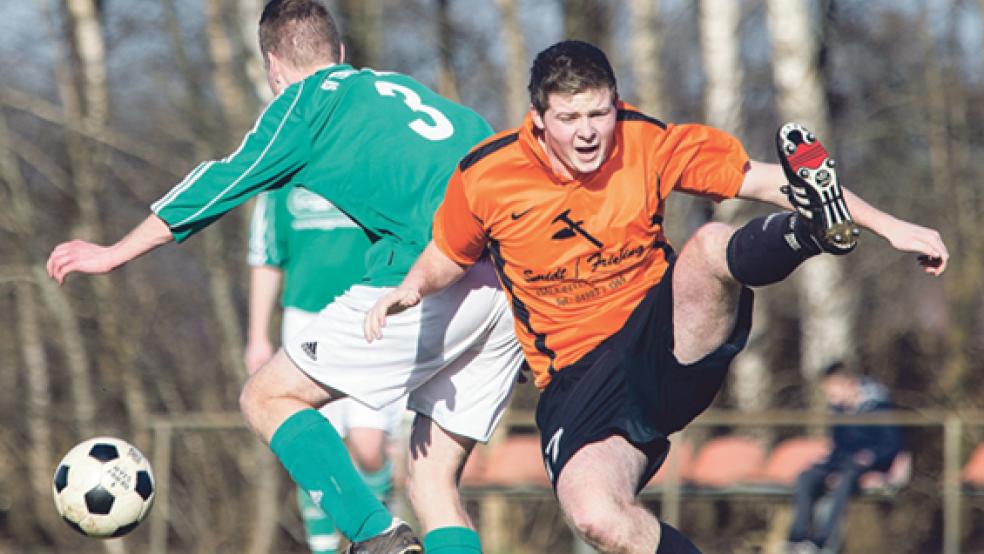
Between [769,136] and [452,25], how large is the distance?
148 inches

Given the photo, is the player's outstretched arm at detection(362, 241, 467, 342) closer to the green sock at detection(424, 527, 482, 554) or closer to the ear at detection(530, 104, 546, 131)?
the ear at detection(530, 104, 546, 131)

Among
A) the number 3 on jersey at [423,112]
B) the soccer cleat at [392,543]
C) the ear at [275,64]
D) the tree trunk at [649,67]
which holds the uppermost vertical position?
the tree trunk at [649,67]

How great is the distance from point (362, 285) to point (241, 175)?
53 cm

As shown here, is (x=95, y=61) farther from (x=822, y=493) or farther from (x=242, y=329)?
(x=822, y=493)

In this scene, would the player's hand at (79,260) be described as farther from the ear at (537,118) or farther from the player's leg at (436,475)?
the ear at (537,118)

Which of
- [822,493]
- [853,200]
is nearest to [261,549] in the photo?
[822,493]

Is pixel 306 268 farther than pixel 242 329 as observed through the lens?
No

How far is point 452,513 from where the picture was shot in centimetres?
488

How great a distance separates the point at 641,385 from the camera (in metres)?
4.42

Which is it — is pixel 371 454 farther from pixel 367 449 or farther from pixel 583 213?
pixel 583 213

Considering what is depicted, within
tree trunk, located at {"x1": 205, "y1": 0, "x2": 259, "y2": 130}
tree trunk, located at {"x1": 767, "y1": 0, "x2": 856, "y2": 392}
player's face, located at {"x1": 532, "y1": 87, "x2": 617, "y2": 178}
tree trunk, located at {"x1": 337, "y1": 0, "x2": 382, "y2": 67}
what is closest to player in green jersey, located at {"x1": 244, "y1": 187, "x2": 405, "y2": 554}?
player's face, located at {"x1": 532, "y1": 87, "x2": 617, "y2": 178}

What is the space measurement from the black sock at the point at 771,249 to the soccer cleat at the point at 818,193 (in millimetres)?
68

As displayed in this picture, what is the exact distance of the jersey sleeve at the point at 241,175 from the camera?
4633 millimetres

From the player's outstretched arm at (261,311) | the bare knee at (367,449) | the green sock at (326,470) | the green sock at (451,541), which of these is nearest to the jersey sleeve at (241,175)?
the green sock at (326,470)
